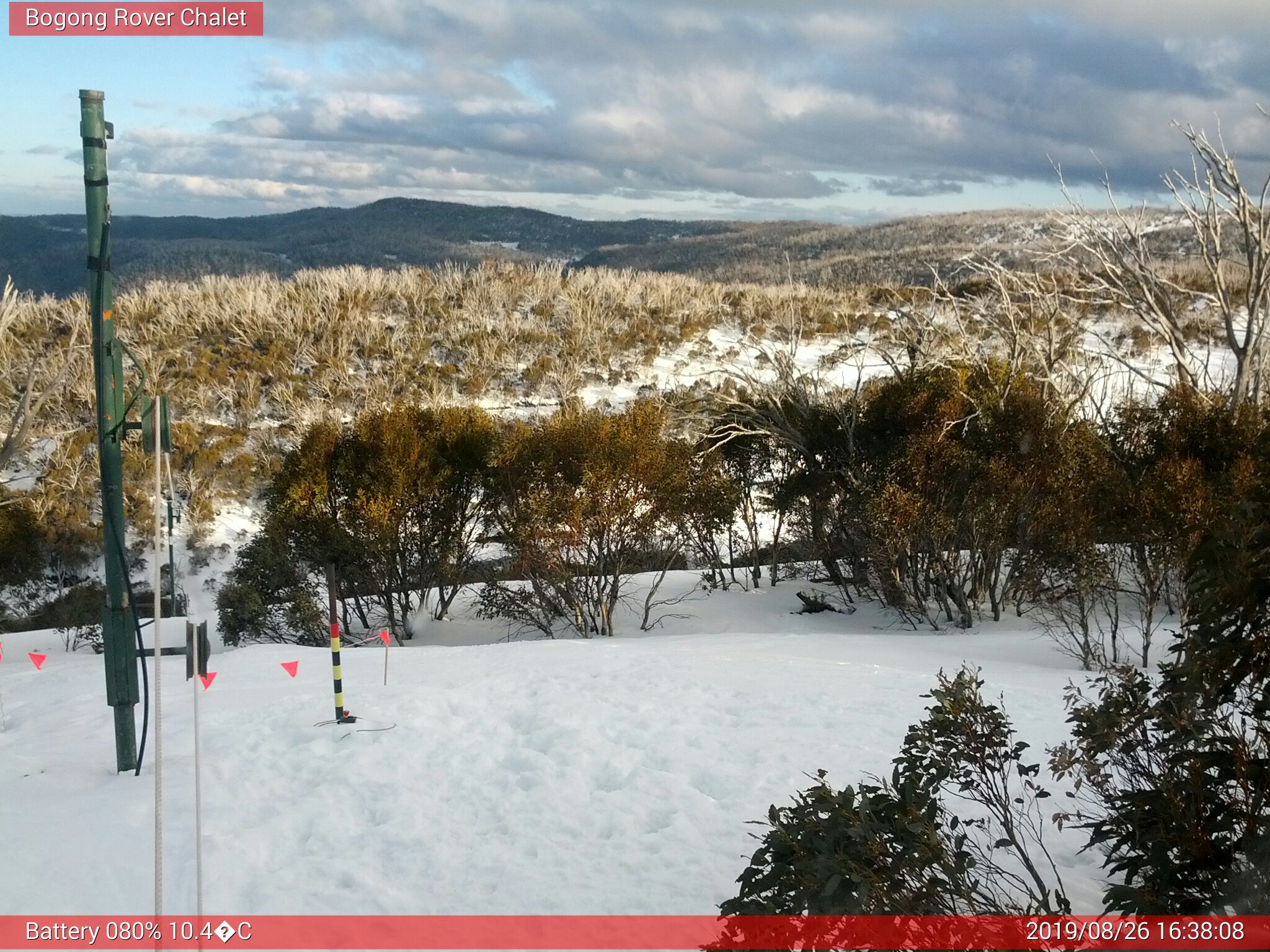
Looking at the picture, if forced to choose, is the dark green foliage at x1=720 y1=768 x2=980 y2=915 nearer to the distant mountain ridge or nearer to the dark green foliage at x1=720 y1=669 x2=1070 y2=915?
the dark green foliage at x1=720 y1=669 x2=1070 y2=915

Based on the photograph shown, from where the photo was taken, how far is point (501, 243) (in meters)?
98.5

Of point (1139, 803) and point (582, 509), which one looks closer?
point (1139, 803)

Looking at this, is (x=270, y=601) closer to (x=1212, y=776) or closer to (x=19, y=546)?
(x=19, y=546)

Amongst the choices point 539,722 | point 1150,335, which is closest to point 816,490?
point 539,722

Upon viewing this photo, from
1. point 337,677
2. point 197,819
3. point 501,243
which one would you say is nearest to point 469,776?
point 337,677

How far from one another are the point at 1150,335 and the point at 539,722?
1268 inches

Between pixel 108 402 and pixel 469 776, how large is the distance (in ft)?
12.0

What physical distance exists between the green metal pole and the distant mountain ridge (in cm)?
3772

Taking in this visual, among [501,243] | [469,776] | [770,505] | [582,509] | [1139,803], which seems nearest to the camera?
[1139,803]

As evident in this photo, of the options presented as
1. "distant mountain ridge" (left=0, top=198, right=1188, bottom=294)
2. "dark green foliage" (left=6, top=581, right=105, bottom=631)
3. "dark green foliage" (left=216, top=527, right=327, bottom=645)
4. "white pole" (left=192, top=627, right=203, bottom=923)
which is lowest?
"dark green foliage" (left=6, top=581, right=105, bottom=631)

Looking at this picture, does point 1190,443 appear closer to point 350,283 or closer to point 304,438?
point 304,438

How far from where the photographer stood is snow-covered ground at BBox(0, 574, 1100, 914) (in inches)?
211

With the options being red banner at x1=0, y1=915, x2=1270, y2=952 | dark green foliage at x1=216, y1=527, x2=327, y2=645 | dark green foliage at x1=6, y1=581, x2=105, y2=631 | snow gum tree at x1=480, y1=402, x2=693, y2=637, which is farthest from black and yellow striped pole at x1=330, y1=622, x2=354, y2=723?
dark green foliage at x1=6, y1=581, x2=105, y2=631

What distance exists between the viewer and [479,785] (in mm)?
6789
